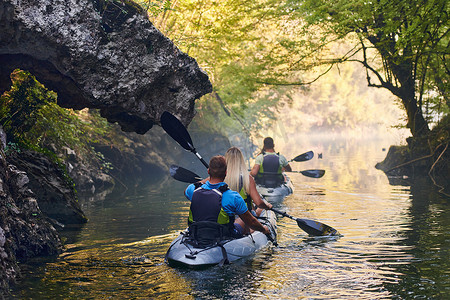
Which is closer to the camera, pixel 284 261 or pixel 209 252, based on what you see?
pixel 209 252

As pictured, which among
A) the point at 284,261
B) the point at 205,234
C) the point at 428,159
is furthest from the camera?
the point at 428,159

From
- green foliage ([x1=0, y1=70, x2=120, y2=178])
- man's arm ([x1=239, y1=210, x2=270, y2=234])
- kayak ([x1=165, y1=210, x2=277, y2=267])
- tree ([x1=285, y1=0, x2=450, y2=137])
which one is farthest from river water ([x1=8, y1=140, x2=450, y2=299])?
tree ([x1=285, y1=0, x2=450, y2=137])

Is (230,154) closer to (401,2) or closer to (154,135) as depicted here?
(401,2)

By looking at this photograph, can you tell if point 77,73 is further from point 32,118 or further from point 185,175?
point 185,175

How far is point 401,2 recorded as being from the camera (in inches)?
505

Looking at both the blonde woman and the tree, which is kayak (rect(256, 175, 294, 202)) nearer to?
the tree

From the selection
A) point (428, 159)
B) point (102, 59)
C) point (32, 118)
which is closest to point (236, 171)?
point (102, 59)

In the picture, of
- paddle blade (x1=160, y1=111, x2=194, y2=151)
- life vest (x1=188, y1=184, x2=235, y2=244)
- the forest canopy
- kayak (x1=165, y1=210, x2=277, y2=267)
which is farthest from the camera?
the forest canopy

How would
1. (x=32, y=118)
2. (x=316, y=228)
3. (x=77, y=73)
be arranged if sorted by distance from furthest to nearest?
(x=32, y=118)
(x=316, y=228)
(x=77, y=73)

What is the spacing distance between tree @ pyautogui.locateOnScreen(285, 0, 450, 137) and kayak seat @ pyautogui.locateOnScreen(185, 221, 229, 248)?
7.42 meters

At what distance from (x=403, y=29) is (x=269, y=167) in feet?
15.7

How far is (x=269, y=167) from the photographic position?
14039 mm

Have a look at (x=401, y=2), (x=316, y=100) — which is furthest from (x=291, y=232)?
(x=316, y=100)

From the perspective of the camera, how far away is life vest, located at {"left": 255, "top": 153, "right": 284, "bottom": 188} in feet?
45.5
